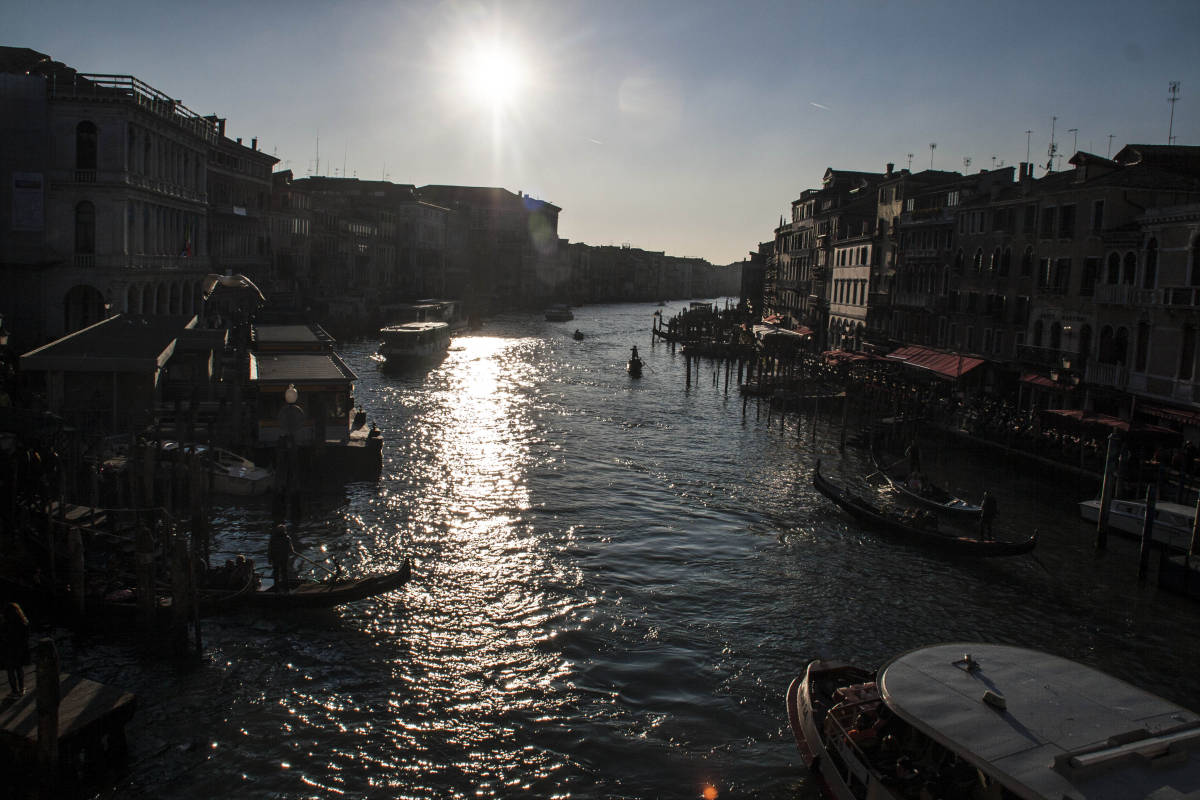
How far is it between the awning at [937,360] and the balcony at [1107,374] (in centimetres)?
657

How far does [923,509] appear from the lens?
24891mm

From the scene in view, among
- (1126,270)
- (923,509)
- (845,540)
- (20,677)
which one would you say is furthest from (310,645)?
(1126,270)

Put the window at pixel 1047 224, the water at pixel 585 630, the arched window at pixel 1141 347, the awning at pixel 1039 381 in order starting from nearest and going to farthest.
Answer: the water at pixel 585 630
the arched window at pixel 1141 347
the awning at pixel 1039 381
the window at pixel 1047 224

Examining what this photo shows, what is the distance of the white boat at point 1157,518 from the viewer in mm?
22297

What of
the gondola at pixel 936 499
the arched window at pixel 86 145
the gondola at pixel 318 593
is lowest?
the gondola at pixel 318 593

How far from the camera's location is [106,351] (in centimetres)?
2602

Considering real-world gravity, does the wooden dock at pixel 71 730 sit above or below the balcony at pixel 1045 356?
below

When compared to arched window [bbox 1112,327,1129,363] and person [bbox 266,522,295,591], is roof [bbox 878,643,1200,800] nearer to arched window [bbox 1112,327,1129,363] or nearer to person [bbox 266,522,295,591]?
person [bbox 266,522,295,591]

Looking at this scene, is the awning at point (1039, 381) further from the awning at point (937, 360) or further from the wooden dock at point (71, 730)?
the wooden dock at point (71, 730)

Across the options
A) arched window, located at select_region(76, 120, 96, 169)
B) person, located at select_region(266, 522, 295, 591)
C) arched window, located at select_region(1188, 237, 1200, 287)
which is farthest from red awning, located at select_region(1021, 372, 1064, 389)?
arched window, located at select_region(76, 120, 96, 169)

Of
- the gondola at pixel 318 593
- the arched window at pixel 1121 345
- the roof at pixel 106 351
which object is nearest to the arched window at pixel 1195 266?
the arched window at pixel 1121 345

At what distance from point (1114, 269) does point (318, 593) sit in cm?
2849

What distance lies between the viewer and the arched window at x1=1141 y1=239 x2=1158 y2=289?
96.1 ft

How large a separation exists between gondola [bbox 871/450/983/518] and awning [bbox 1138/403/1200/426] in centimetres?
706
